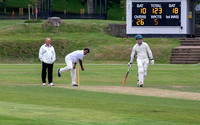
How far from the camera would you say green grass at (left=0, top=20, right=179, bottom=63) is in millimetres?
43375

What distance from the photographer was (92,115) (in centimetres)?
1269

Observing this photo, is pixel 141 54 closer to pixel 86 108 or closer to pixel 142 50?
pixel 142 50

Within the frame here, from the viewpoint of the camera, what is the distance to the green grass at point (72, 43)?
43.4m

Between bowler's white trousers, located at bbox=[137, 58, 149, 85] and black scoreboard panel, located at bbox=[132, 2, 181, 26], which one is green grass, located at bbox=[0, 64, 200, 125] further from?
black scoreboard panel, located at bbox=[132, 2, 181, 26]

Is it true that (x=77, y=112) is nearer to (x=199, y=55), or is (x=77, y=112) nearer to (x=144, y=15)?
(x=199, y=55)

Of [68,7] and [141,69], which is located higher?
[68,7]

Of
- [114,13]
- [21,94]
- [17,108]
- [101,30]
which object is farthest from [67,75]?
[114,13]

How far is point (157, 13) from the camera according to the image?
4734 cm

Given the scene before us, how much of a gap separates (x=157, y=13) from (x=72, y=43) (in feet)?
25.1

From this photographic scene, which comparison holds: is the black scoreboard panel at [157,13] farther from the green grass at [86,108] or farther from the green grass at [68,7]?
the green grass at [68,7]

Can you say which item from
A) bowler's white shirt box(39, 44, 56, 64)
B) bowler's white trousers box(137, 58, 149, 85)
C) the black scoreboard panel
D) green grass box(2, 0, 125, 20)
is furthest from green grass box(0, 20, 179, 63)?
green grass box(2, 0, 125, 20)

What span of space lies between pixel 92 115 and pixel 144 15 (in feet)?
117

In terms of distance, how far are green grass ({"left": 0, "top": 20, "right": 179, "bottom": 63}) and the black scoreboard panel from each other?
1.69m

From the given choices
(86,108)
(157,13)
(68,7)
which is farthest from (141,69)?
(68,7)
